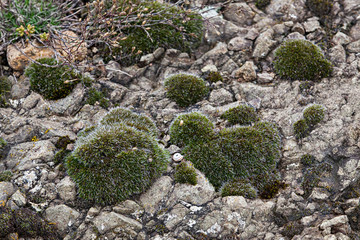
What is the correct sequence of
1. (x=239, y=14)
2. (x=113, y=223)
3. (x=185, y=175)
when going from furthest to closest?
(x=239, y=14) < (x=185, y=175) < (x=113, y=223)

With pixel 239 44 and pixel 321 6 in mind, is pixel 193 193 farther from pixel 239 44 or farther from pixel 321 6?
pixel 321 6

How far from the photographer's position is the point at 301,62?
7.36 meters

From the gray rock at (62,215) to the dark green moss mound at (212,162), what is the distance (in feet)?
7.86

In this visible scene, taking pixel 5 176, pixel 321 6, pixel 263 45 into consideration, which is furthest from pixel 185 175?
pixel 321 6

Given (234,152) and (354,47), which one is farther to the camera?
(354,47)

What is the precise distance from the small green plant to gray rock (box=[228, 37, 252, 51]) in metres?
3.78

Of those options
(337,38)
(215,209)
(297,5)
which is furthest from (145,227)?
(297,5)

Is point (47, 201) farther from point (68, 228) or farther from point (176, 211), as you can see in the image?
point (176, 211)

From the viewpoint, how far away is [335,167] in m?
5.73

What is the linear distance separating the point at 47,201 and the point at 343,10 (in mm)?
9205

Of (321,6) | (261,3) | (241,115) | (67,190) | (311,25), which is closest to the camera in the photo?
(67,190)

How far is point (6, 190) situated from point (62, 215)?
Answer: 1.09 meters

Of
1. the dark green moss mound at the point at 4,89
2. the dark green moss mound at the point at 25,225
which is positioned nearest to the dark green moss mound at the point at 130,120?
the dark green moss mound at the point at 25,225

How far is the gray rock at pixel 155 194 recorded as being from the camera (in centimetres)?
538
